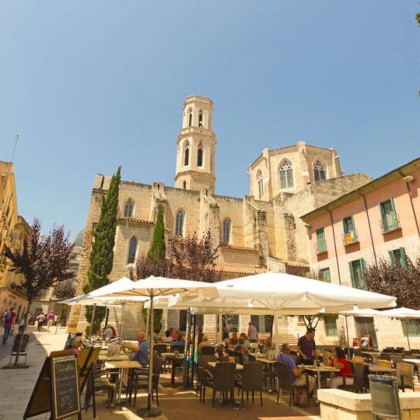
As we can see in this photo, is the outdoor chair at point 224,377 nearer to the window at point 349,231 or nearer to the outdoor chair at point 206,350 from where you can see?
the outdoor chair at point 206,350

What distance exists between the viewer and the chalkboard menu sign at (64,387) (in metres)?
4.11

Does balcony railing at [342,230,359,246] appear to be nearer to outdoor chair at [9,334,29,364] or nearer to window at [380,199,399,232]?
window at [380,199,399,232]

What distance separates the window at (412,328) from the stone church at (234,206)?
1097 cm

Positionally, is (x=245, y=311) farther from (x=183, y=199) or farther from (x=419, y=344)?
(x=183, y=199)

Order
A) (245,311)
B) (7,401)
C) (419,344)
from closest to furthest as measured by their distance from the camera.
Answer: (7,401) < (245,311) < (419,344)

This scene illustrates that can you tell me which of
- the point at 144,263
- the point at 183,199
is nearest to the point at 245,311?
the point at 144,263

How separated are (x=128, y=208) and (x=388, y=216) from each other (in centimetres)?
2500

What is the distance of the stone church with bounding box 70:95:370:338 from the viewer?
1024 inches

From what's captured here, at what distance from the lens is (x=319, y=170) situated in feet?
134

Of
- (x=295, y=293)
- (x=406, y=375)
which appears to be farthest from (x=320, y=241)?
(x=295, y=293)

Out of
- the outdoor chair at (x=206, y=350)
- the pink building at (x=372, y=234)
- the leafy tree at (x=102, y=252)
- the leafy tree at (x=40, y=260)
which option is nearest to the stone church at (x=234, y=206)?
the leafy tree at (x=102, y=252)

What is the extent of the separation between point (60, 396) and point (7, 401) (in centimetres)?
308

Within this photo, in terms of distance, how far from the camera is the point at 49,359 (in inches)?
169

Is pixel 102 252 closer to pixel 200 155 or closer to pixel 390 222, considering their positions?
pixel 390 222
